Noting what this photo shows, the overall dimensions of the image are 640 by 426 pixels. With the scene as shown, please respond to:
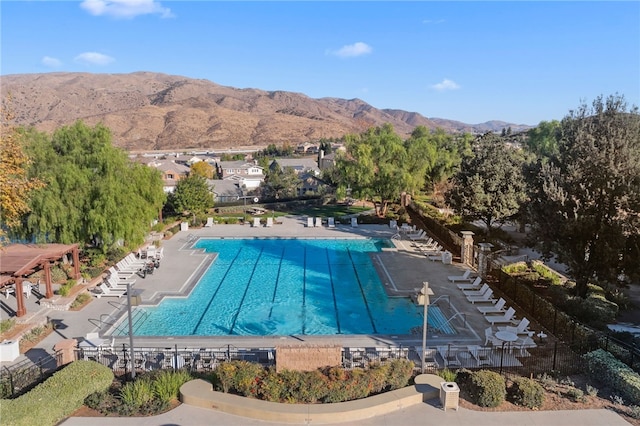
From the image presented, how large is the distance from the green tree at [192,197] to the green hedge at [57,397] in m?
23.4


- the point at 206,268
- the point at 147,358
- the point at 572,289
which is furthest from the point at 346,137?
the point at 147,358

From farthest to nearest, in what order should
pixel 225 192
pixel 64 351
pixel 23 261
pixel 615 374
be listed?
pixel 225 192 → pixel 23 261 → pixel 64 351 → pixel 615 374

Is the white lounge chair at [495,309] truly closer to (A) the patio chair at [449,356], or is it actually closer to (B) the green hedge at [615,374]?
(A) the patio chair at [449,356]

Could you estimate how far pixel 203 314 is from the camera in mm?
17438

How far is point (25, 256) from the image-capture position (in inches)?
644

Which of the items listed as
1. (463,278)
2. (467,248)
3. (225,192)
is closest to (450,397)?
(463,278)

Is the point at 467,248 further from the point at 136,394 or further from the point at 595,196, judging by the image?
the point at 136,394

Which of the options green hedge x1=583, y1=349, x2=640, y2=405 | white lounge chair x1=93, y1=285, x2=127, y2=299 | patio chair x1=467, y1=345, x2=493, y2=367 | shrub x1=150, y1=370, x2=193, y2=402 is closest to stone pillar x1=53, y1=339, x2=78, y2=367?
shrub x1=150, y1=370, x2=193, y2=402

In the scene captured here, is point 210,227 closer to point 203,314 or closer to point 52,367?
point 203,314

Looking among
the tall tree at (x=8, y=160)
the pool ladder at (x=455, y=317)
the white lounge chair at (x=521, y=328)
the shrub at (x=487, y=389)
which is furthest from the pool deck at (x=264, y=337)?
the tall tree at (x=8, y=160)

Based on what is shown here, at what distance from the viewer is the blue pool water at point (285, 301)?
639 inches

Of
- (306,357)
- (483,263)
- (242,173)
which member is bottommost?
(306,357)

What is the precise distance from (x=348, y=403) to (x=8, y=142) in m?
10.8

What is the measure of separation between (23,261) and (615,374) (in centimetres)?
1875
